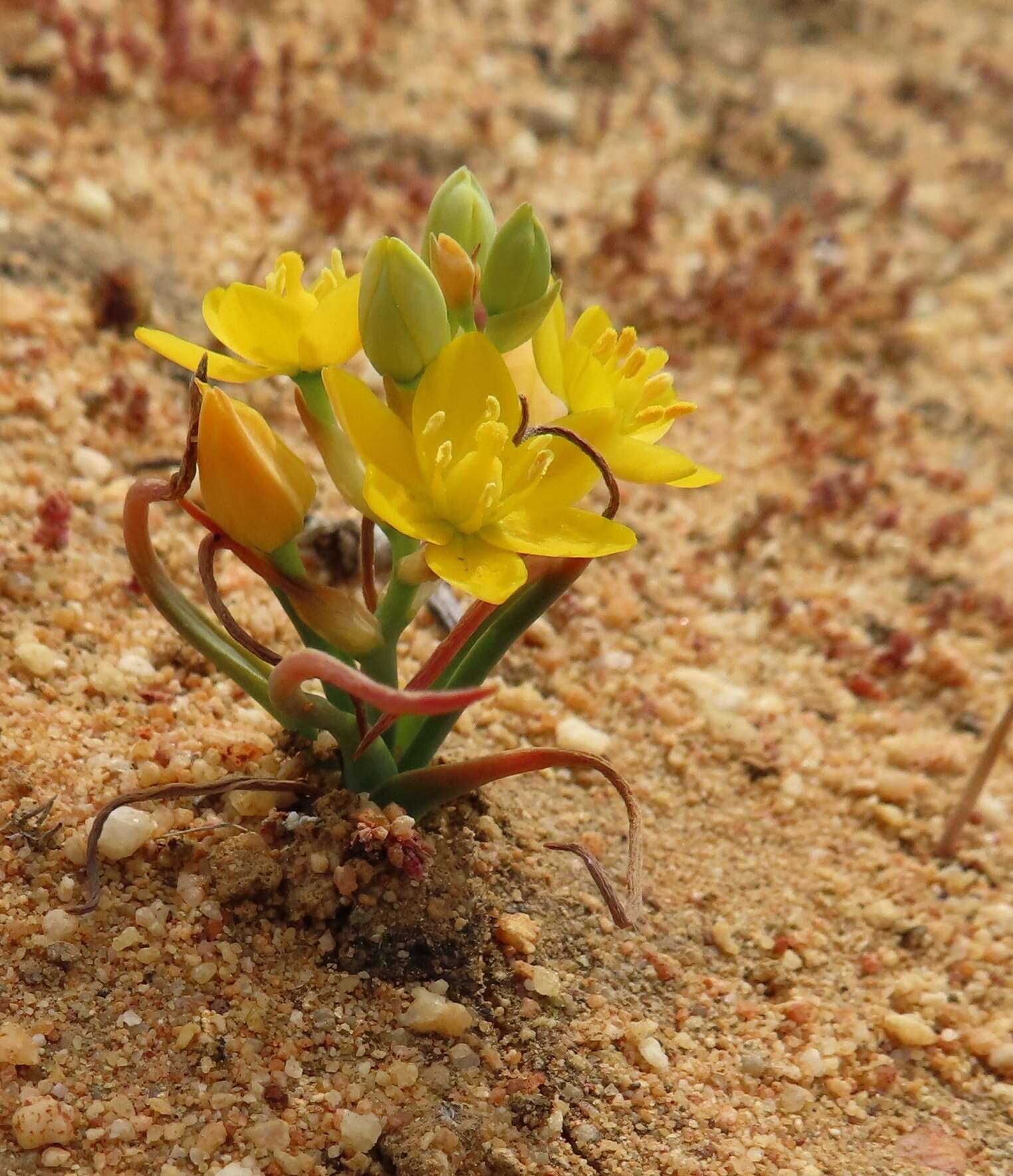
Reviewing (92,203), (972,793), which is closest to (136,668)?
(972,793)

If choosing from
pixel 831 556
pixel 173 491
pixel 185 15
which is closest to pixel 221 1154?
pixel 173 491

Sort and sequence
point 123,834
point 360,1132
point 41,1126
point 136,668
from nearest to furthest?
1. point 41,1126
2. point 360,1132
3. point 123,834
4. point 136,668

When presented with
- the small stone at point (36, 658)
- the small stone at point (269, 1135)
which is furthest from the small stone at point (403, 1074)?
the small stone at point (36, 658)

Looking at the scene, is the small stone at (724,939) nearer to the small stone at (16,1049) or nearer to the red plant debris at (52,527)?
the small stone at (16,1049)

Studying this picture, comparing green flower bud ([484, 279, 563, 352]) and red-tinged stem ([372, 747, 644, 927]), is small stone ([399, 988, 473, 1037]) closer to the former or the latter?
red-tinged stem ([372, 747, 644, 927])

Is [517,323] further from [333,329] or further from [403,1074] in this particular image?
[403,1074]

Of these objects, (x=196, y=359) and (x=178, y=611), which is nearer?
(x=196, y=359)

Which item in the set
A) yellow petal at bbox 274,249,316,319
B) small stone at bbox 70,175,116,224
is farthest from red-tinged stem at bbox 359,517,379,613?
small stone at bbox 70,175,116,224

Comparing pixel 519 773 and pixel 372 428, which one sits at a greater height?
pixel 372 428

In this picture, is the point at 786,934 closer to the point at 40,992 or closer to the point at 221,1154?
the point at 221,1154
